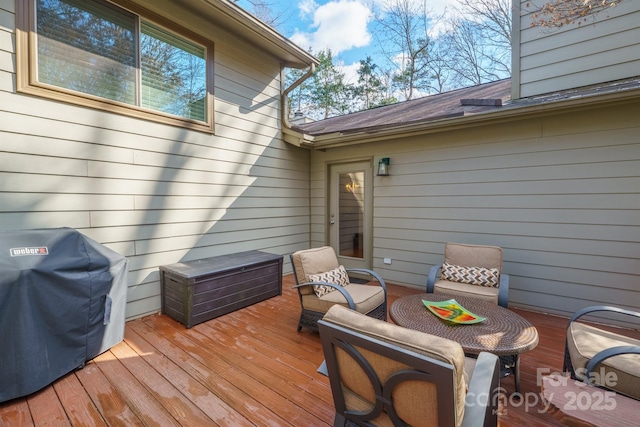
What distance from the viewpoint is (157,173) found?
3.59 metres

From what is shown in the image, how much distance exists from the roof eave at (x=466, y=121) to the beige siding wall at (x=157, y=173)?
1.12m

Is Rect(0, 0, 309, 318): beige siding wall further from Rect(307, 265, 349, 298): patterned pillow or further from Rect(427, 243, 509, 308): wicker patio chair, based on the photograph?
Rect(427, 243, 509, 308): wicker patio chair

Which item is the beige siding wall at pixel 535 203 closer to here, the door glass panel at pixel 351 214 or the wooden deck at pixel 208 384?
the door glass panel at pixel 351 214

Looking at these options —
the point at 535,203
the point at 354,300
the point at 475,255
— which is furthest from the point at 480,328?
the point at 535,203

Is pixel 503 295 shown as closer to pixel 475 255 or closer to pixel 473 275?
pixel 473 275

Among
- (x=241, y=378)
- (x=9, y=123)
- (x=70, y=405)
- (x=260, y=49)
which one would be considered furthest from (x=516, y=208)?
(x=9, y=123)

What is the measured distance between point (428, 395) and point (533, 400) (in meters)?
1.61

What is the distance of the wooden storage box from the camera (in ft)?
10.7

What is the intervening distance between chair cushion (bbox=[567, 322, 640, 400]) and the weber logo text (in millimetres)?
3957

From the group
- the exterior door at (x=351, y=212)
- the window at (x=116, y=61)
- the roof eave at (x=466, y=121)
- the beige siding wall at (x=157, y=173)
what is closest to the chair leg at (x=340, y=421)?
the beige siding wall at (x=157, y=173)

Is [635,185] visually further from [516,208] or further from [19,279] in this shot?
[19,279]

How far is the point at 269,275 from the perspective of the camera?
4.20 meters

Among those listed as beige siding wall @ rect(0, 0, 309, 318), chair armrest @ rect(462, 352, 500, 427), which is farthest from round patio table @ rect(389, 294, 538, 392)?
beige siding wall @ rect(0, 0, 309, 318)

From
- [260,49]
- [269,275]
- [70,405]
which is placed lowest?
[70,405]
